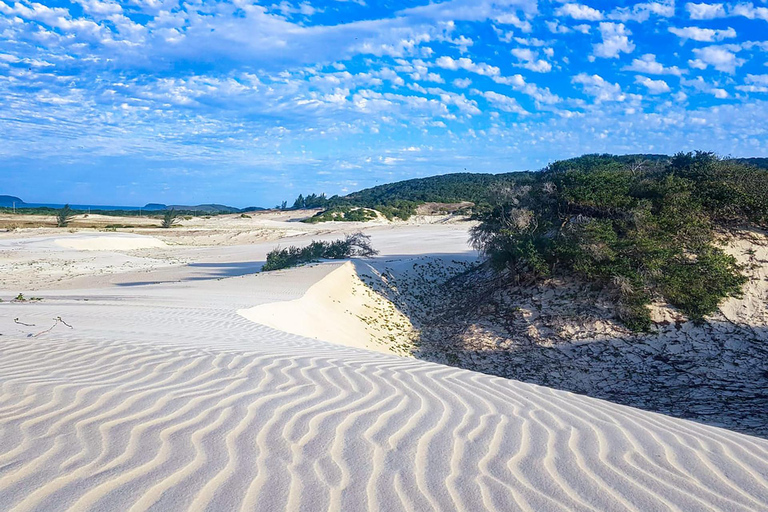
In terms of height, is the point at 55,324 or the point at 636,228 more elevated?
the point at 636,228

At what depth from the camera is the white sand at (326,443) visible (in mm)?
2816

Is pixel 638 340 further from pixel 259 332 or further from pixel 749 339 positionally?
pixel 259 332

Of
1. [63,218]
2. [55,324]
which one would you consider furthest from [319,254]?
[63,218]

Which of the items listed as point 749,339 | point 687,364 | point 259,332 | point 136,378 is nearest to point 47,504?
point 136,378

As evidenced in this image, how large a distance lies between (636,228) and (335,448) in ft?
38.9

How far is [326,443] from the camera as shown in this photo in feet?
11.6

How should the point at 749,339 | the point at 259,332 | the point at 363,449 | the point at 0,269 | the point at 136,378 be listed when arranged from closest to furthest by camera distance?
the point at 363,449 → the point at 136,378 → the point at 259,332 → the point at 749,339 → the point at 0,269

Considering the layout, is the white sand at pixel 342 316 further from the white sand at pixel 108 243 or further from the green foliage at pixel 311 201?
the green foliage at pixel 311 201

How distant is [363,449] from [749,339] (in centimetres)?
1043

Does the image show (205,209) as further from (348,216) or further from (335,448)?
(335,448)

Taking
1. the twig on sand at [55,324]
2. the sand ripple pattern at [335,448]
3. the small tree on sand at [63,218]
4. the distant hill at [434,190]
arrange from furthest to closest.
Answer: the distant hill at [434,190] < the small tree on sand at [63,218] < the twig on sand at [55,324] < the sand ripple pattern at [335,448]

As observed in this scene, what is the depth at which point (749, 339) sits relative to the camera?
10.9m

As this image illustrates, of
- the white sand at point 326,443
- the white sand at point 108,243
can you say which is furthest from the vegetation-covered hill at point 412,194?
the white sand at point 326,443

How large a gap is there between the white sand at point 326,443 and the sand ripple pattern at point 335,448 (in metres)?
0.01
